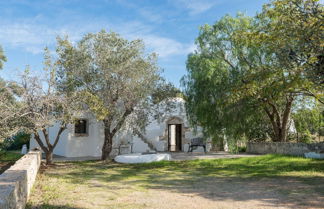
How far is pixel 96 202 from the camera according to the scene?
604cm

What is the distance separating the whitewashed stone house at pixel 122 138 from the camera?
52.9 feet

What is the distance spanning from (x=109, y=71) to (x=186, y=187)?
21.9 ft

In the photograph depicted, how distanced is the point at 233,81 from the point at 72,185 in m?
9.06

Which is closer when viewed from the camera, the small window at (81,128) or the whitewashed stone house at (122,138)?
the whitewashed stone house at (122,138)

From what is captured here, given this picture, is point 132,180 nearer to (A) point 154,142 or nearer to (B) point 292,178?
(B) point 292,178

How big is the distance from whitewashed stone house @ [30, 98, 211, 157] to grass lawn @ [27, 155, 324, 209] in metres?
4.41

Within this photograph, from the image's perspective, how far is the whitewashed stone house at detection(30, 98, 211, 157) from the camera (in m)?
16.1

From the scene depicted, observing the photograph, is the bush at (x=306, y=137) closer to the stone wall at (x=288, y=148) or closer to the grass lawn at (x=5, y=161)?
the stone wall at (x=288, y=148)

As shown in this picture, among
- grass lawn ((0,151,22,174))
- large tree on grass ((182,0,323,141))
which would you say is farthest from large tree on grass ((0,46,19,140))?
large tree on grass ((182,0,323,141))

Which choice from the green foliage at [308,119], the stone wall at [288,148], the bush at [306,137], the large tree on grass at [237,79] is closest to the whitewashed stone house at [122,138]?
the large tree on grass at [237,79]

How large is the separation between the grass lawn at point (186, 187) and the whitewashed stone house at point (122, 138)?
14.5 feet

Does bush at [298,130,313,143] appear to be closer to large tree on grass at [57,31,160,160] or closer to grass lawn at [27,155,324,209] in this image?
grass lawn at [27,155,324,209]

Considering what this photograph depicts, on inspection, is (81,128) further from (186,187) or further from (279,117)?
(279,117)

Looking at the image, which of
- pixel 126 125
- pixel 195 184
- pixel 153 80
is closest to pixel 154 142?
pixel 126 125
